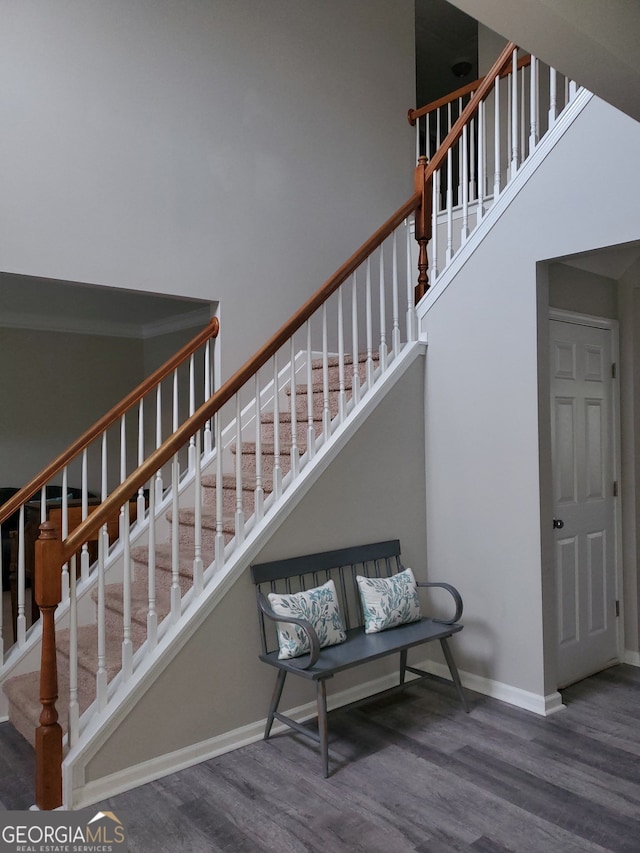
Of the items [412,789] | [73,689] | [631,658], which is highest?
[73,689]

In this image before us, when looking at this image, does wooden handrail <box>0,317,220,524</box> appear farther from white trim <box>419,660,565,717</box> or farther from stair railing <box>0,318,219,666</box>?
white trim <box>419,660,565,717</box>

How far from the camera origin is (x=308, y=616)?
3229mm

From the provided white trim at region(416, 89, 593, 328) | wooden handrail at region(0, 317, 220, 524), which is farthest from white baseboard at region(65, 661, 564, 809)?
white trim at region(416, 89, 593, 328)

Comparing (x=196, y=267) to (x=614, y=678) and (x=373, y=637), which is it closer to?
(x=373, y=637)

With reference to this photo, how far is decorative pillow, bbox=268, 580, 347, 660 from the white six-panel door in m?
1.38

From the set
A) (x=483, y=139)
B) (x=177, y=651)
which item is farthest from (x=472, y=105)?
(x=177, y=651)

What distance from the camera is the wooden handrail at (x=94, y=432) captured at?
3.61 meters

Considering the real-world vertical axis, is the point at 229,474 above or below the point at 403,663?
above

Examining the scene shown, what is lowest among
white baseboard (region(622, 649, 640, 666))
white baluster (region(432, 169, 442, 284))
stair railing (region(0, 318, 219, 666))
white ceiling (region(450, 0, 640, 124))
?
white baseboard (region(622, 649, 640, 666))

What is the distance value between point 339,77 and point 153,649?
4.56 metres

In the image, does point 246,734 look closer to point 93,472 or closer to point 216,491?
point 216,491

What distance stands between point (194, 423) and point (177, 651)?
1.01 metres

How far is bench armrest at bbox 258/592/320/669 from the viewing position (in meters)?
2.94

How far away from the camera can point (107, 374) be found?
27.4 ft
